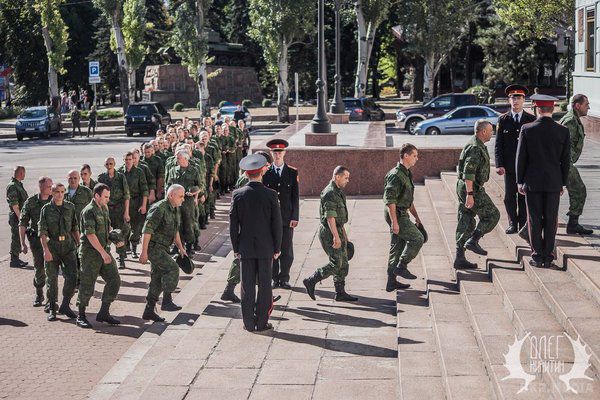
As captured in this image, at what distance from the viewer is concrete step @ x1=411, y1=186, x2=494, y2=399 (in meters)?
7.33

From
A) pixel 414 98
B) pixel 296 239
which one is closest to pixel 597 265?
pixel 296 239

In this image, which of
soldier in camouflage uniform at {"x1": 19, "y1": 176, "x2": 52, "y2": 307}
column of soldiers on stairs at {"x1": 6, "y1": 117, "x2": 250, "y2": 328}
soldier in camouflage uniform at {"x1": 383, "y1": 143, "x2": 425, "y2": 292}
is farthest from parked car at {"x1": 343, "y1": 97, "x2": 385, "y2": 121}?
soldier in camouflage uniform at {"x1": 383, "y1": 143, "x2": 425, "y2": 292}

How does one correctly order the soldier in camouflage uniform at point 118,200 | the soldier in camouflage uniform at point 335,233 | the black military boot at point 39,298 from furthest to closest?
the soldier in camouflage uniform at point 118,200 < the black military boot at point 39,298 < the soldier in camouflage uniform at point 335,233

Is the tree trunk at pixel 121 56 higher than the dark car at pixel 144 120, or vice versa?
the tree trunk at pixel 121 56

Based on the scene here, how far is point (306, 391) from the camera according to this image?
7.87 m

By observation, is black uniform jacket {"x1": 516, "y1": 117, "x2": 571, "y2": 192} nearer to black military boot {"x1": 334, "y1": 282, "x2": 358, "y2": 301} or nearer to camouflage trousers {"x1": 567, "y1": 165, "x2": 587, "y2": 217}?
camouflage trousers {"x1": 567, "y1": 165, "x2": 587, "y2": 217}

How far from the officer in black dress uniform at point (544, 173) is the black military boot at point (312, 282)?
2480mm

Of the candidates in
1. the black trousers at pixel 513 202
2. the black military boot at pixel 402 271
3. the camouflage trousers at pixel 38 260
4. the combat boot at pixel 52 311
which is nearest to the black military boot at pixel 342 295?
the black military boot at pixel 402 271

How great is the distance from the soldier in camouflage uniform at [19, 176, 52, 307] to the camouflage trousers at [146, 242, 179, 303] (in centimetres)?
199

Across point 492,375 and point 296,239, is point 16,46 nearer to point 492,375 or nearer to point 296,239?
point 296,239

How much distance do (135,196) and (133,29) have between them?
38691 mm

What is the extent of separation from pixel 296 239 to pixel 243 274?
5.60m

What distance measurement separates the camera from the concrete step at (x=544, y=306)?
285 inches

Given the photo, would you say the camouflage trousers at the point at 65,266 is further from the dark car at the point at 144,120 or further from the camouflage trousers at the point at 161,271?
the dark car at the point at 144,120
